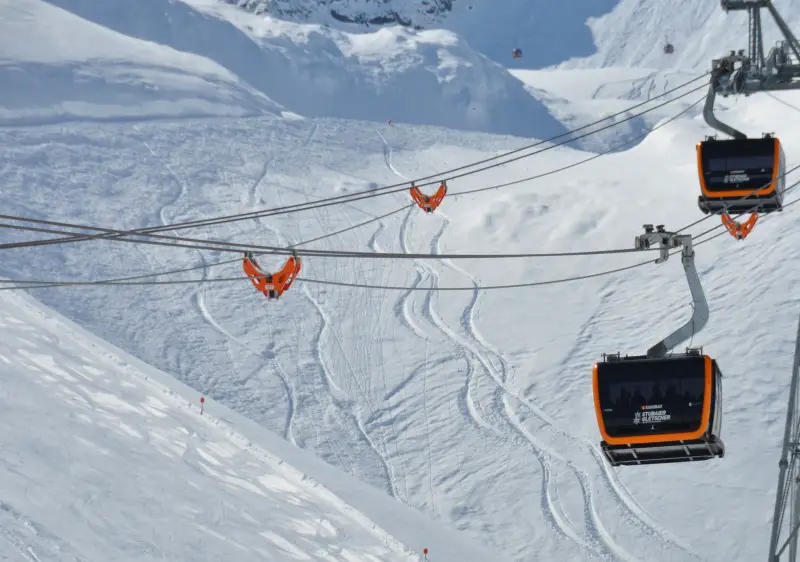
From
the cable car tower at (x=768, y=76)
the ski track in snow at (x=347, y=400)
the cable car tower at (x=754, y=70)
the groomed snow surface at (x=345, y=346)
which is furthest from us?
the ski track in snow at (x=347, y=400)

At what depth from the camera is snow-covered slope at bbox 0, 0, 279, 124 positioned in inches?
1535

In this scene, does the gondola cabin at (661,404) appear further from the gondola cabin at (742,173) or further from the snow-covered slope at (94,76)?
the snow-covered slope at (94,76)

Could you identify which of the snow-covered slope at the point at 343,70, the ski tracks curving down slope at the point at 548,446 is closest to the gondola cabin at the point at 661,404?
the ski tracks curving down slope at the point at 548,446

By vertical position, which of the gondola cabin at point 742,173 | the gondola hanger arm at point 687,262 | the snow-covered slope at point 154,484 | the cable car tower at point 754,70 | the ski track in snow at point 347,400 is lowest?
the snow-covered slope at point 154,484

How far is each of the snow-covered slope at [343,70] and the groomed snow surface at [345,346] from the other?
5.31 m

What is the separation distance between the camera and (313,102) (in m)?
47.8

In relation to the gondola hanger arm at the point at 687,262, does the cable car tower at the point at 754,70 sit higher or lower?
higher

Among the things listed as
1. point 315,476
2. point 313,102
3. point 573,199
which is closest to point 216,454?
point 315,476

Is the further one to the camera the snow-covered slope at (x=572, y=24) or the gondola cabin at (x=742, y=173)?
the snow-covered slope at (x=572, y=24)

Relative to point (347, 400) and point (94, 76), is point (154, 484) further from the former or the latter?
point (94, 76)

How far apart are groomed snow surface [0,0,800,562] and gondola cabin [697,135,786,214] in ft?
16.3

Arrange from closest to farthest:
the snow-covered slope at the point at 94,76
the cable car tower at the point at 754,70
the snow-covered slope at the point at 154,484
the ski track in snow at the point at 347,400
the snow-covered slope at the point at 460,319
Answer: the cable car tower at the point at 754,70
the snow-covered slope at the point at 154,484
the snow-covered slope at the point at 460,319
the ski track in snow at the point at 347,400
the snow-covered slope at the point at 94,76

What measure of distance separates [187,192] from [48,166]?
3.72 m

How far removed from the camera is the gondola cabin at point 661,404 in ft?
39.6
